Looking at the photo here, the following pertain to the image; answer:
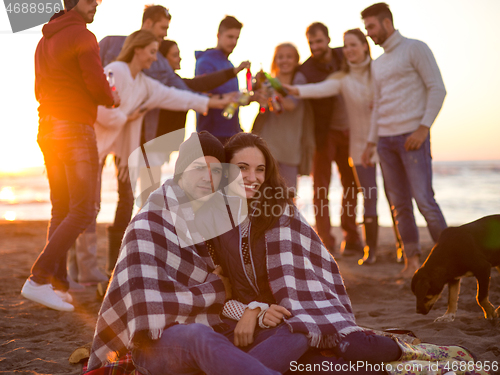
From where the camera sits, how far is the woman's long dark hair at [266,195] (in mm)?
2488

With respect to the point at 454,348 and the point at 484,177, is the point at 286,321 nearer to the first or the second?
the point at 454,348

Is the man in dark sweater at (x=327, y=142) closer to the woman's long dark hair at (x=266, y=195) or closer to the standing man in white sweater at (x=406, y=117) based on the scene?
the standing man in white sweater at (x=406, y=117)

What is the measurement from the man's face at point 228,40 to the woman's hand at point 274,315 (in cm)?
336

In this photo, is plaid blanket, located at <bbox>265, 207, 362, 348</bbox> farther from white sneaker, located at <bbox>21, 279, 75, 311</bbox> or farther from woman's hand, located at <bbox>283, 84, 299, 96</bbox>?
woman's hand, located at <bbox>283, 84, 299, 96</bbox>

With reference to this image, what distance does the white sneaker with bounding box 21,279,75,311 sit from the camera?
3.34 m

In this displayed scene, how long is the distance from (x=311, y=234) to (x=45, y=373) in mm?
1511

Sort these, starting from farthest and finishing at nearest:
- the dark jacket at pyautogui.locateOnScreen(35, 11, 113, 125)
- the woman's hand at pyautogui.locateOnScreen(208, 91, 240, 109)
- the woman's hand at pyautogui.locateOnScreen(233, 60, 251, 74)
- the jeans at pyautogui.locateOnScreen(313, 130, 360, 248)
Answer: the jeans at pyautogui.locateOnScreen(313, 130, 360, 248) → the woman's hand at pyautogui.locateOnScreen(233, 60, 251, 74) → the woman's hand at pyautogui.locateOnScreen(208, 91, 240, 109) → the dark jacket at pyautogui.locateOnScreen(35, 11, 113, 125)

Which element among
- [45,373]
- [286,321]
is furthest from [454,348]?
[45,373]

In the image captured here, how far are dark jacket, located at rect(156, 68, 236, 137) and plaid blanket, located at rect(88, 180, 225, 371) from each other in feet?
7.62

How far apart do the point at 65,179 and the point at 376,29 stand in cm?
298

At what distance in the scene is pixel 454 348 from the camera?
2324 mm

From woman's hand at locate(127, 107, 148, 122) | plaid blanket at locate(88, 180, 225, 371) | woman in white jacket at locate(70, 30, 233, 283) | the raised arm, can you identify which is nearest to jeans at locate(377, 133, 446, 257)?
the raised arm

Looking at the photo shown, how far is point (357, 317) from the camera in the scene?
134 inches

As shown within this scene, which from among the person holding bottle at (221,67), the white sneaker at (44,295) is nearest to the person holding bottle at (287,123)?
the person holding bottle at (221,67)
